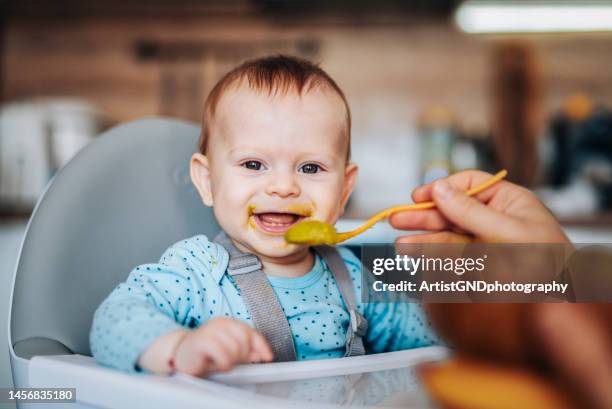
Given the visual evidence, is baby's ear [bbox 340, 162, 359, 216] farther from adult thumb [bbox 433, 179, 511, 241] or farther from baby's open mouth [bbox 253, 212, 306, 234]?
adult thumb [bbox 433, 179, 511, 241]

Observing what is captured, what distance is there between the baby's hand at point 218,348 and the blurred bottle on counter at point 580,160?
165 centimetres

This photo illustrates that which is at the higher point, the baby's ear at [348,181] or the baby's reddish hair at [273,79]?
the baby's reddish hair at [273,79]

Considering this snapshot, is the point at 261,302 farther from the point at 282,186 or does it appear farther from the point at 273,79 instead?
the point at 273,79

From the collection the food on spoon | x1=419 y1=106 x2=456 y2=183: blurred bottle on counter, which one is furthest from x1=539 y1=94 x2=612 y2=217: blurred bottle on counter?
the food on spoon

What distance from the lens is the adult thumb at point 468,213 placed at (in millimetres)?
460

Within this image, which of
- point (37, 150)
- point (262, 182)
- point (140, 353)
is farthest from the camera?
point (37, 150)

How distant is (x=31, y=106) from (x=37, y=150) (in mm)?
237

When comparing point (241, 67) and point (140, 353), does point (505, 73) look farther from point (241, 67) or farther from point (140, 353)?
point (140, 353)

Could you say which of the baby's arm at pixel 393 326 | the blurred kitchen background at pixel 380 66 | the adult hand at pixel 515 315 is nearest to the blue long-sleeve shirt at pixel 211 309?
the baby's arm at pixel 393 326

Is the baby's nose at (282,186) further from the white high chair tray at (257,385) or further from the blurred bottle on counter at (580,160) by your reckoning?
the blurred bottle on counter at (580,160)

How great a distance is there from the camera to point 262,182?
1.96ft

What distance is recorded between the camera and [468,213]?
1.53 ft

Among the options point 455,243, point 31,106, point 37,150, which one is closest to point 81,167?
point 455,243

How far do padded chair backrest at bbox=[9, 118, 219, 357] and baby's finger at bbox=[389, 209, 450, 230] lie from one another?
0.93ft
